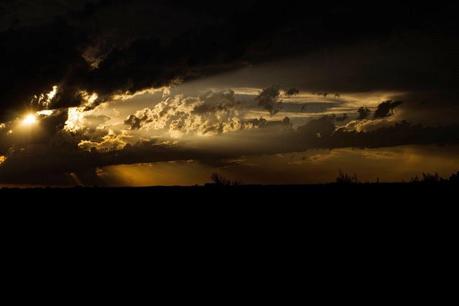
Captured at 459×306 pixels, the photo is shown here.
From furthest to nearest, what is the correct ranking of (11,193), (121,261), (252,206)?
(11,193) → (252,206) → (121,261)

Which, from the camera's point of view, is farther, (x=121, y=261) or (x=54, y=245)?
(x=54, y=245)

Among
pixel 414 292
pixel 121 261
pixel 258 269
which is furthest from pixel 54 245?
pixel 414 292

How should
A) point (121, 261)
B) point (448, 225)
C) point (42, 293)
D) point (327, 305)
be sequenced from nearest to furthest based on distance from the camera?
point (327, 305) < point (42, 293) < point (121, 261) < point (448, 225)

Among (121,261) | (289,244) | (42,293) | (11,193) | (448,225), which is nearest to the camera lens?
(42,293)

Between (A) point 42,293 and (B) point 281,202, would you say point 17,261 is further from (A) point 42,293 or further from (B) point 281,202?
(B) point 281,202

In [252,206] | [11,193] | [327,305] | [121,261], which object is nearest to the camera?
[327,305]

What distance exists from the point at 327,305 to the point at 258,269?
5.38 m

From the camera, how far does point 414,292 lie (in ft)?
71.7

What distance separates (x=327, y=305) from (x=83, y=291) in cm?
993

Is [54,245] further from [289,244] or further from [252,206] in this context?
[252,206]

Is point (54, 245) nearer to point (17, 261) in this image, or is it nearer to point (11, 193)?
point (17, 261)

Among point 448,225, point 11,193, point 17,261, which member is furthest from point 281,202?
point 11,193

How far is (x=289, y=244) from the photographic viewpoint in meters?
30.0

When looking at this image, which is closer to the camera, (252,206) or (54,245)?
(54,245)
